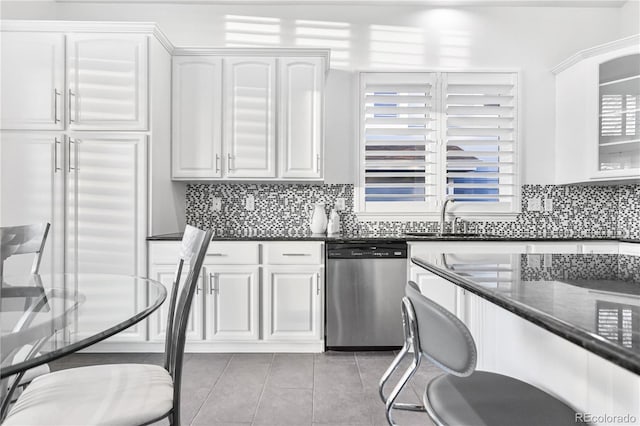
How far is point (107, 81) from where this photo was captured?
3.04m

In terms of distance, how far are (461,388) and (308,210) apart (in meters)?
2.76

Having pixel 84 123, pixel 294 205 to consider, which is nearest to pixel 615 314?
pixel 294 205

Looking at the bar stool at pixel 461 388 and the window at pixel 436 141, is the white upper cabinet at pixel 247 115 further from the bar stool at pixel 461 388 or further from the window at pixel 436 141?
the bar stool at pixel 461 388

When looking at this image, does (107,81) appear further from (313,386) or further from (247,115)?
(313,386)

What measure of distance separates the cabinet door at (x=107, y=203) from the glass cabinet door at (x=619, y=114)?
371cm

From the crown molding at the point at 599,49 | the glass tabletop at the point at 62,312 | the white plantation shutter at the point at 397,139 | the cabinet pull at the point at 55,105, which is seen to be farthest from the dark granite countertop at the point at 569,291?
the cabinet pull at the point at 55,105

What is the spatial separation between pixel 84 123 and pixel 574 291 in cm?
332

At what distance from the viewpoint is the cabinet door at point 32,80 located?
2.97m

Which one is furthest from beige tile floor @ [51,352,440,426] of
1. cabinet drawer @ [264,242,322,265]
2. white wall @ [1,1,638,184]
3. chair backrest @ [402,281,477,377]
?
white wall @ [1,1,638,184]

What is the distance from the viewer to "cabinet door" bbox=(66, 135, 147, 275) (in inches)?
118

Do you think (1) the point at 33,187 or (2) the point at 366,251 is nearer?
(1) the point at 33,187

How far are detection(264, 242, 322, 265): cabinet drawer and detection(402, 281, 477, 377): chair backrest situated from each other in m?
2.04

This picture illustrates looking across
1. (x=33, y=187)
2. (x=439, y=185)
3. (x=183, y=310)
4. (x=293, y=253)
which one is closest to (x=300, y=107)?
(x=293, y=253)

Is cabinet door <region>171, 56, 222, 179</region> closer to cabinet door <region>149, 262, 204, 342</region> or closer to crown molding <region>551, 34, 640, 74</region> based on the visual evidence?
cabinet door <region>149, 262, 204, 342</region>
